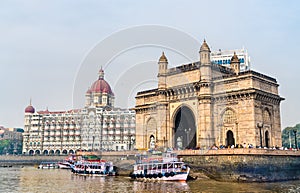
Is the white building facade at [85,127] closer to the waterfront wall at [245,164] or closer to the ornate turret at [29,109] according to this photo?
the ornate turret at [29,109]

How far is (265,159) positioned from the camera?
41.4 meters

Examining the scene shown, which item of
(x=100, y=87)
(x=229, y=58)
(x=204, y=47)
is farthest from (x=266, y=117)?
(x=100, y=87)

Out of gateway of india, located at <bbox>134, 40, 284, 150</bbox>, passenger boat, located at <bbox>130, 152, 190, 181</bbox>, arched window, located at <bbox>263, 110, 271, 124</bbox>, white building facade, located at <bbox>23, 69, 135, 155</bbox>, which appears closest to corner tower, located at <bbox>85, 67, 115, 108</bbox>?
white building facade, located at <bbox>23, 69, 135, 155</bbox>

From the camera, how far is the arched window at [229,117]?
4897cm

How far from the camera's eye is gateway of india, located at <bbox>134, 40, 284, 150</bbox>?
155 feet

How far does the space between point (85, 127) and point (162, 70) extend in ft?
201

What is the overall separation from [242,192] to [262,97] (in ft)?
67.0

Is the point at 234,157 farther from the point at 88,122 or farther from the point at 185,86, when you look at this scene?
the point at 88,122

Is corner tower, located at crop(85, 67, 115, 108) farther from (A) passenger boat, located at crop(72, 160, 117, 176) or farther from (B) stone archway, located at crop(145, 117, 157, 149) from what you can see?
(A) passenger boat, located at crop(72, 160, 117, 176)

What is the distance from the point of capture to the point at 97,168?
55500 millimetres

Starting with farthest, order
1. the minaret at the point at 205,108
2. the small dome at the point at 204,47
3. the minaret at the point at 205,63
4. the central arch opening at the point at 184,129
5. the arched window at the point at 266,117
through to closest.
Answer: the central arch opening at the point at 184,129, the small dome at the point at 204,47, the minaret at the point at 205,63, the minaret at the point at 205,108, the arched window at the point at 266,117

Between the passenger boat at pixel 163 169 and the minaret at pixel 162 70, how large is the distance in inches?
643

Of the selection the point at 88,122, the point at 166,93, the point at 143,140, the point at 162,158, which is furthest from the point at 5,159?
the point at 162,158

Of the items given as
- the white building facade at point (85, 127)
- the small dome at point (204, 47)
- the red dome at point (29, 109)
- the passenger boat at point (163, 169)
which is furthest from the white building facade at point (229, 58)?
the red dome at point (29, 109)
